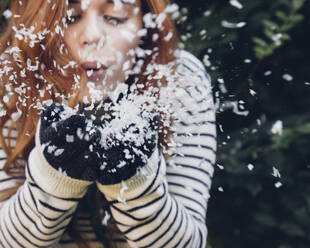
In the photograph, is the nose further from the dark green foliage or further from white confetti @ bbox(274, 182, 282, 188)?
white confetti @ bbox(274, 182, 282, 188)

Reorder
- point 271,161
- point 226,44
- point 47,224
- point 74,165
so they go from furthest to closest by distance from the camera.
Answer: point 271,161, point 226,44, point 47,224, point 74,165

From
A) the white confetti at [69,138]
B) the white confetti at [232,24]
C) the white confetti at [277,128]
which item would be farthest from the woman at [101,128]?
the white confetti at [277,128]

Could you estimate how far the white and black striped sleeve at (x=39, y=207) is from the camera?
0.87 meters

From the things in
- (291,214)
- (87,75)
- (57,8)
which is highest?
(57,8)

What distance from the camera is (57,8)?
3.16 feet

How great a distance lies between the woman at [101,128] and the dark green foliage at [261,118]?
34 centimetres

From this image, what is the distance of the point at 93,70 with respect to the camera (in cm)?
98

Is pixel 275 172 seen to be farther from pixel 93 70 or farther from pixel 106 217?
pixel 93 70

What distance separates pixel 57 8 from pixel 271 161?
958 mm

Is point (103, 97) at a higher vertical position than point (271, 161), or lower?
higher

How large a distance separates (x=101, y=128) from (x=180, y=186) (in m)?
0.35

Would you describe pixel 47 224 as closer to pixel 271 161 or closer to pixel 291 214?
pixel 271 161

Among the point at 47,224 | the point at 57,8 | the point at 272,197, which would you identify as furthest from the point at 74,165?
the point at 272,197

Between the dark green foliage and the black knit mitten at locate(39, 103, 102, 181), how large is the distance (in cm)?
78
